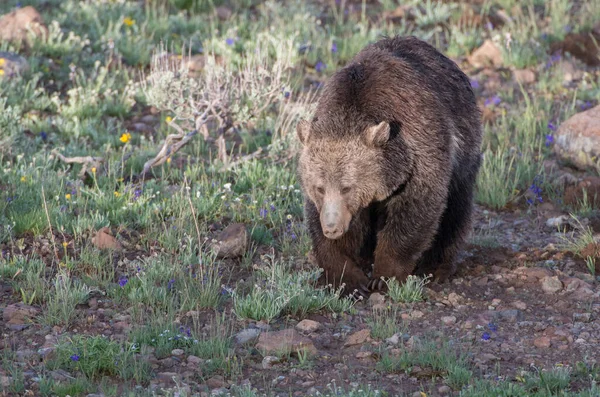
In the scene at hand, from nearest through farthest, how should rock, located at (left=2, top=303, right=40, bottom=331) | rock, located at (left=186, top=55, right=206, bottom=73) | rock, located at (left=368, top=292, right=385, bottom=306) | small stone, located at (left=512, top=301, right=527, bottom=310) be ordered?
1. rock, located at (left=2, top=303, right=40, bottom=331)
2. small stone, located at (left=512, top=301, right=527, bottom=310)
3. rock, located at (left=368, top=292, right=385, bottom=306)
4. rock, located at (left=186, top=55, right=206, bottom=73)

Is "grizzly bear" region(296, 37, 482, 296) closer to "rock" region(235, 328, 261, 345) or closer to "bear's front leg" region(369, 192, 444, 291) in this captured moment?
"bear's front leg" region(369, 192, 444, 291)

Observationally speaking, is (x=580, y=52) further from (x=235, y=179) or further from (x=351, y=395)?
(x=351, y=395)

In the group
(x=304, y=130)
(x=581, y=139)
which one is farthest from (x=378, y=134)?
(x=581, y=139)

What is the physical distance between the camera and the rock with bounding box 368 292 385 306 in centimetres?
642

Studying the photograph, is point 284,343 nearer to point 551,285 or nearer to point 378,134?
point 378,134

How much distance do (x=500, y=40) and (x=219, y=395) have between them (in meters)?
8.12

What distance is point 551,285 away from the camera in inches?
259

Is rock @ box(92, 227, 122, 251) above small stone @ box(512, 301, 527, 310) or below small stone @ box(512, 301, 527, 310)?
below

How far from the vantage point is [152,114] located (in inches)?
398

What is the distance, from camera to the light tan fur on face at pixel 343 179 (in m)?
6.06

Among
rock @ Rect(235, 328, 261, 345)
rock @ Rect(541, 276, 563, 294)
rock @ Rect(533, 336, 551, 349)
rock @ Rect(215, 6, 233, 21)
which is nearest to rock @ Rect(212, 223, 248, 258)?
rock @ Rect(235, 328, 261, 345)

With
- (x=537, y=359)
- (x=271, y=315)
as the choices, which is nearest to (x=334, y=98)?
(x=271, y=315)

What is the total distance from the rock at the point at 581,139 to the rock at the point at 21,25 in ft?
19.5

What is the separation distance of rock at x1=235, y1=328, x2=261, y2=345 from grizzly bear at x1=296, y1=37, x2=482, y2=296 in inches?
31.4
